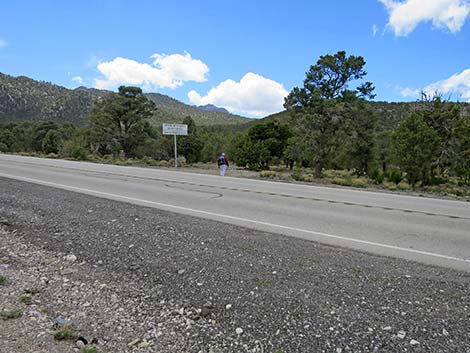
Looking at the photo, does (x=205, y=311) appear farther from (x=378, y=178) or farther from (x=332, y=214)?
(x=378, y=178)

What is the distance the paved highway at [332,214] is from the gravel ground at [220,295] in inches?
28.4

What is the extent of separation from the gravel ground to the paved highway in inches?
28.4

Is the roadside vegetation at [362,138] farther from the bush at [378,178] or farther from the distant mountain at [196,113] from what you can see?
the distant mountain at [196,113]

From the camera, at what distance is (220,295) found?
390 cm

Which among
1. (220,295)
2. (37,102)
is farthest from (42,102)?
(220,295)

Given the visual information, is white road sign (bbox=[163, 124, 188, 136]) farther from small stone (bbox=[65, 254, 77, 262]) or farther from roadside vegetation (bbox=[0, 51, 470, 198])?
small stone (bbox=[65, 254, 77, 262])

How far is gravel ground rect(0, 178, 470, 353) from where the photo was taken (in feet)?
10.1

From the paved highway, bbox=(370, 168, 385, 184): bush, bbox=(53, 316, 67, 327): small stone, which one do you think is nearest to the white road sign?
the paved highway

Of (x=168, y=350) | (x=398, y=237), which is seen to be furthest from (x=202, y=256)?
(x=398, y=237)

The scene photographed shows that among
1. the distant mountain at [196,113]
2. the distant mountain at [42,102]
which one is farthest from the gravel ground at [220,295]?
the distant mountain at [196,113]

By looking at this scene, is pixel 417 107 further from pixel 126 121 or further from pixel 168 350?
A: pixel 126 121

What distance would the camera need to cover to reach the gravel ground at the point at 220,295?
3070 mm

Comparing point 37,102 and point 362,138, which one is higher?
point 37,102

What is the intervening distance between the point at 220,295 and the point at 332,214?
5139 millimetres
